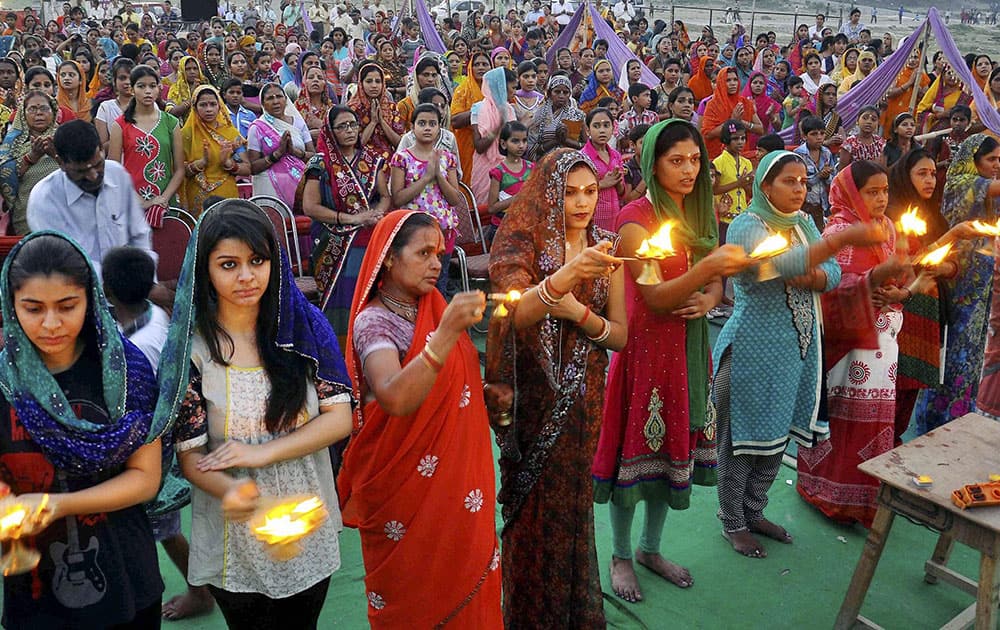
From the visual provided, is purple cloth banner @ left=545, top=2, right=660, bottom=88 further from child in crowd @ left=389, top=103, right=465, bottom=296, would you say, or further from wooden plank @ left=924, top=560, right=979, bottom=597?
wooden plank @ left=924, top=560, right=979, bottom=597

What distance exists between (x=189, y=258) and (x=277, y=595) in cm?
85

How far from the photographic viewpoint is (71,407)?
174cm

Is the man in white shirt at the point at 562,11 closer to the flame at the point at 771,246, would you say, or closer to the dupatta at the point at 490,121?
the dupatta at the point at 490,121

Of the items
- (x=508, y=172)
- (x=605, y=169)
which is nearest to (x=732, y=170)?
(x=605, y=169)

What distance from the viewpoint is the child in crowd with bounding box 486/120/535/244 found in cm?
556

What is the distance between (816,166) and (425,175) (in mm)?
3397

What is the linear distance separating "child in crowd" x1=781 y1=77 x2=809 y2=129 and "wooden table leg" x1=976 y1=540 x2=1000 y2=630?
272 inches

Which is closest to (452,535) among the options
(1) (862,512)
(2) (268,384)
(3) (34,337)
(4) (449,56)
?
(2) (268,384)

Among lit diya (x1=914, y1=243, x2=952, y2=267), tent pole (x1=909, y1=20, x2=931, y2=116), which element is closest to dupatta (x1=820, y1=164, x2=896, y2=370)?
lit diya (x1=914, y1=243, x2=952, y2=267)

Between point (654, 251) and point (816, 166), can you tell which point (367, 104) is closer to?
point (816, 166)

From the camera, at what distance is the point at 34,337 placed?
1688 mm

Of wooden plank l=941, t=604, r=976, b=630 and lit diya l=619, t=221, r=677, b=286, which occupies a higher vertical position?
lit diya l=619, t=221, r=677, b=286

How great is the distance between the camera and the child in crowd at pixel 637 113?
718 cm

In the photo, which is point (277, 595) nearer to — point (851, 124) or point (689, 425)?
point (689, 425)
